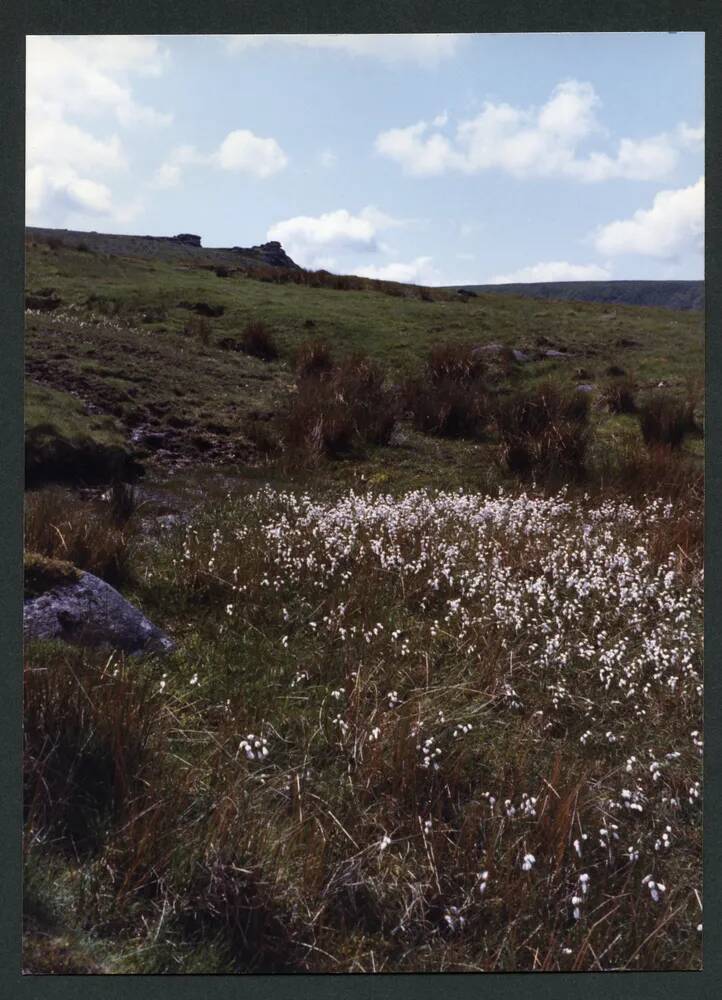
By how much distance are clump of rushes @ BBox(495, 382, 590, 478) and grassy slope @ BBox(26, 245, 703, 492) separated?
13cm

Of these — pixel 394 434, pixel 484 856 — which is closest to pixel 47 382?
pixel 394 434

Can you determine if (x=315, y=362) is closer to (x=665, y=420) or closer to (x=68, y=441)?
(x=68, y=441)

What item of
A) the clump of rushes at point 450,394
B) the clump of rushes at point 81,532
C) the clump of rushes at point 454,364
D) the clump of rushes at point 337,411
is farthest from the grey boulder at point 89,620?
the clump of rushes at point 454,364

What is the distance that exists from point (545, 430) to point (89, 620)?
8.37 feet

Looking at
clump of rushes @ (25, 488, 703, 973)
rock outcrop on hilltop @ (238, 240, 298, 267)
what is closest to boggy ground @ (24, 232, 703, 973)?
clump of rushes @ (25, 488, 703, 973)

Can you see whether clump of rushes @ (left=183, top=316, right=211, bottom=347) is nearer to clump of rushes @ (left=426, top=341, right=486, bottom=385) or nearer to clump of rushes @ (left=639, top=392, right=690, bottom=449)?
clump of rushes @ (left=426, top=341, right=486, bottom=385)

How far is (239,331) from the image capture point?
461 cm

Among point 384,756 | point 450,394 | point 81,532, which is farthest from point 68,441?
point 384,756

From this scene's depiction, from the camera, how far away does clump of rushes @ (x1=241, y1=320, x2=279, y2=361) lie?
450 centimetres

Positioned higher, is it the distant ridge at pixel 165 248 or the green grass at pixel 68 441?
the distant ridge at pixel 165 248

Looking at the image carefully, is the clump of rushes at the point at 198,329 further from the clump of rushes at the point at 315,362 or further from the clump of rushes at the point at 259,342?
the clump of rushes at the point at 315,362

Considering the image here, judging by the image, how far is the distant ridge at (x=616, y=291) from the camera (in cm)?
399

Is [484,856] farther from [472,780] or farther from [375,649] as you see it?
[375,649]

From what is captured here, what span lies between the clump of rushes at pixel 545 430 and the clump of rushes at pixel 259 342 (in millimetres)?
1292
